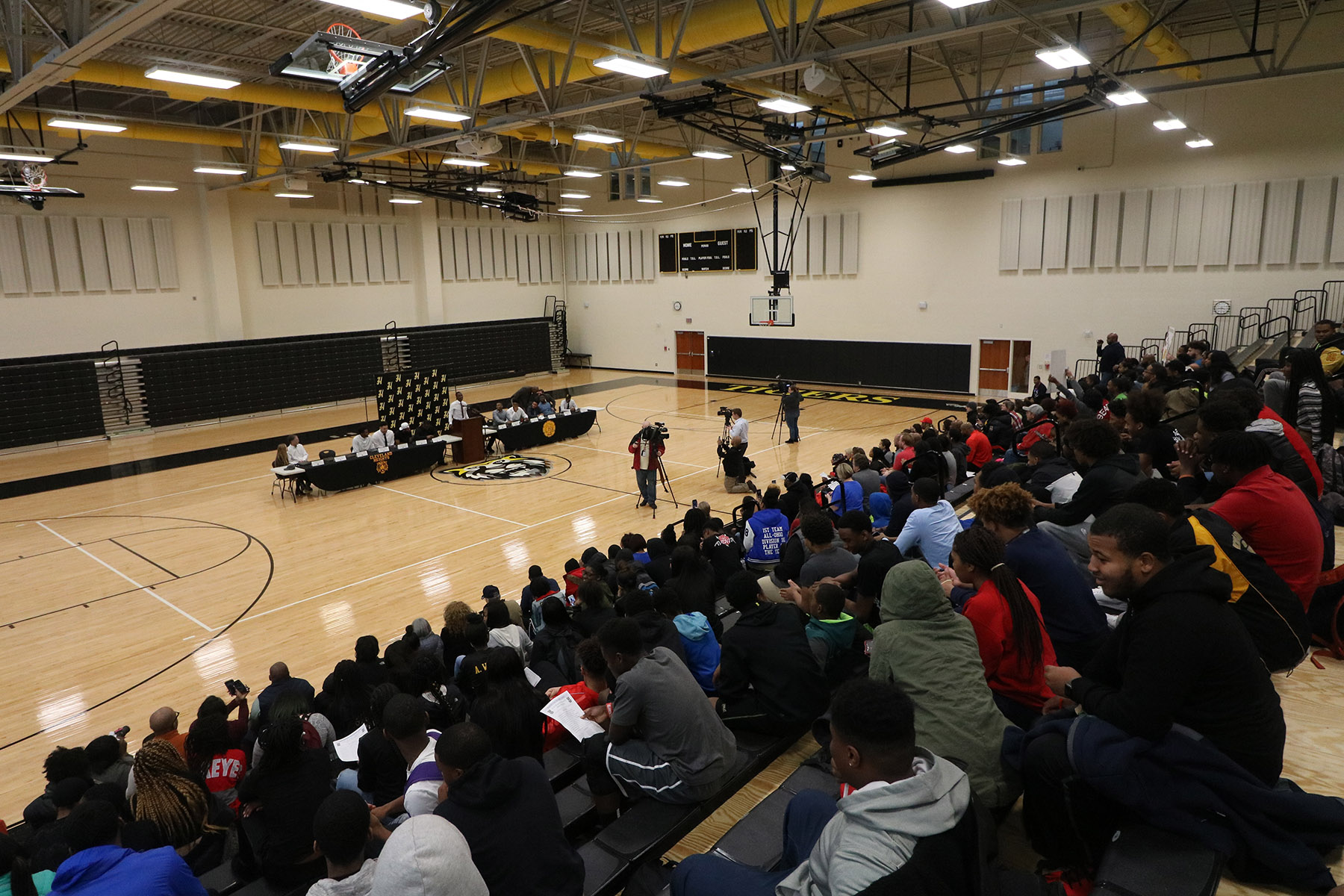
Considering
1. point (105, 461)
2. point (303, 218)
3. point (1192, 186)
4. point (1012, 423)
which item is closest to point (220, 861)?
point (1012, 423)

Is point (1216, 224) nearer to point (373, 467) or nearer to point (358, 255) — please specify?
point (373, 467)

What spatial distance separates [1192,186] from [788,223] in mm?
11201

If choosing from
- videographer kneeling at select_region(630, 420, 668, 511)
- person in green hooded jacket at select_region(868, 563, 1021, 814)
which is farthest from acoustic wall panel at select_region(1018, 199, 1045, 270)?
person in green hooded jacket at select_region(868, 563, 1021, 814)

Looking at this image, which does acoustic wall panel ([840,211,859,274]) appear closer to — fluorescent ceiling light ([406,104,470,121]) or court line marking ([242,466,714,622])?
court line marking ([242,466,714,622])

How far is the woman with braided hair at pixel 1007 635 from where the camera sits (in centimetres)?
347

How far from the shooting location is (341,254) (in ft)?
82.8

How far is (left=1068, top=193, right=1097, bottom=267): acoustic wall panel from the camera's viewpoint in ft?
65.8

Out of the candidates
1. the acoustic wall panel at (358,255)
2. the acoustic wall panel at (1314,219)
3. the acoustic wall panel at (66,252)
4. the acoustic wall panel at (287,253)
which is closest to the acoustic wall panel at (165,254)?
the acoustic wall panel at (66,252)

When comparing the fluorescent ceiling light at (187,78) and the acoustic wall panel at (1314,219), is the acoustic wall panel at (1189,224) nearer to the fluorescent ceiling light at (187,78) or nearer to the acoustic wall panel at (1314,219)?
the acoustic wall panel at (1314,219)

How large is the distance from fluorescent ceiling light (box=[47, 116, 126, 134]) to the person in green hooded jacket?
48.9 feet

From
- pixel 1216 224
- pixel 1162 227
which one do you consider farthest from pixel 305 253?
pixel 1216 224

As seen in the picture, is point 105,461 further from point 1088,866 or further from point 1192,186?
point 1192,186

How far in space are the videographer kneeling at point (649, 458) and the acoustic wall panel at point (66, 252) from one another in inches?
657

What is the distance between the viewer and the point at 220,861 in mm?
3994
